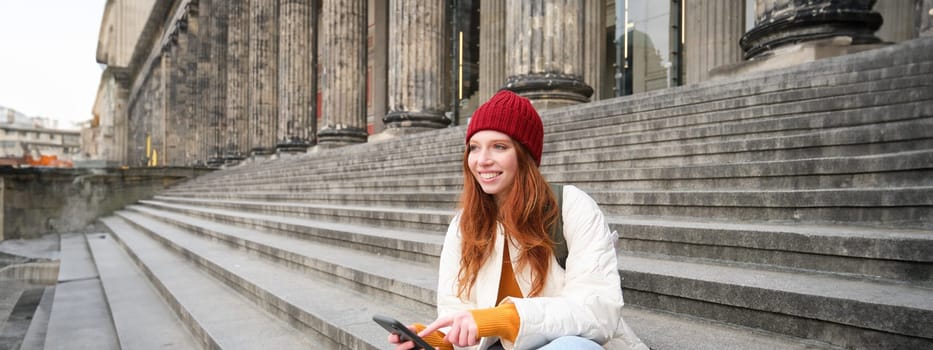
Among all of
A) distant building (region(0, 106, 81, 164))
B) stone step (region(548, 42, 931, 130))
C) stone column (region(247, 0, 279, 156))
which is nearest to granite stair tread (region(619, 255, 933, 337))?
stone step (region(548, 42, 931, 130))

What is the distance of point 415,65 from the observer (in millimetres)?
12820

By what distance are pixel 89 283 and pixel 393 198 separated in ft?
12.9

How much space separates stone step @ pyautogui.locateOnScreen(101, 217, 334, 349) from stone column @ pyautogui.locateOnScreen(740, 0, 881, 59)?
600 centimetres

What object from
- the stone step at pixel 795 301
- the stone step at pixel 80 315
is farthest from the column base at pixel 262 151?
the stone step at pixel 795 301

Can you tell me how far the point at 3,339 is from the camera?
4.28 m

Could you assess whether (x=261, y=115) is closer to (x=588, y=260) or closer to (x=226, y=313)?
(x=226, y=313)

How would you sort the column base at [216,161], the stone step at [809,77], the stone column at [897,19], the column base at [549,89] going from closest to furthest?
the stone step at [809,77] → the column base at [549,89] → the stone column at [897,19] → the column base at [216,161]

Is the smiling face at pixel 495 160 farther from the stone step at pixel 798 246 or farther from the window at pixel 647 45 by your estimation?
the window at pixel 647 45

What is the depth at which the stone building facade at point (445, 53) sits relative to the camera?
352 inches

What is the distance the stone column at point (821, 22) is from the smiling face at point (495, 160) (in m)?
5.70

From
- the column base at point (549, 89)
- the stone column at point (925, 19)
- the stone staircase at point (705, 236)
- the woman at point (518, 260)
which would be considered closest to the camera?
the woman at point (518, 260)

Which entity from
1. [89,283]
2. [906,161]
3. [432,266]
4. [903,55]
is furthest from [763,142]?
[89,283]

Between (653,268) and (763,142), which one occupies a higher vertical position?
(763,142)

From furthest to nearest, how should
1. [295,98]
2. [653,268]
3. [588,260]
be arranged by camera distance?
[295,98]
[653,268]
[588,260]
